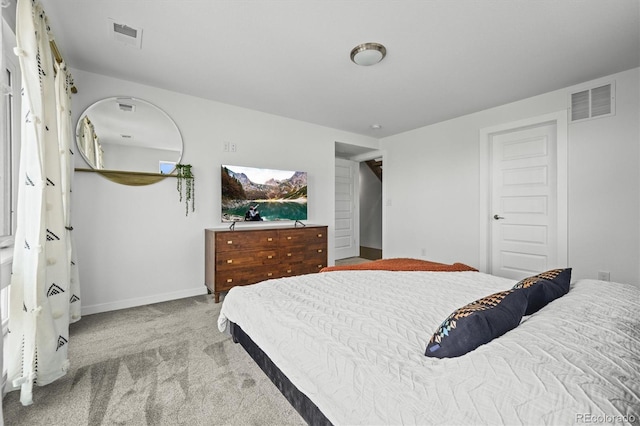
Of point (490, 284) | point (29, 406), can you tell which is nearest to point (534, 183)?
point (490, 284)

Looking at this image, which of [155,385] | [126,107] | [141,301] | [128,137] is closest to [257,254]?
[141,301]

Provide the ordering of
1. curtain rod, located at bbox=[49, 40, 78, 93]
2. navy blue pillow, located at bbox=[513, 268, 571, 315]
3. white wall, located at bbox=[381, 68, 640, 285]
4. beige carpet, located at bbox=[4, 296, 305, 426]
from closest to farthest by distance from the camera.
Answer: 1. navy blue pillow, located at bbox=[513, 268, 571, 315]
2. beige carpet, located at bbox=[4, 296, 305, 426]
3. curtain rod, located at bbox=[49, 40, 78, 93]
4. white wall, located at bbox=[381, 68, 640, 285]

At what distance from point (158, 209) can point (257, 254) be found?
124 cm

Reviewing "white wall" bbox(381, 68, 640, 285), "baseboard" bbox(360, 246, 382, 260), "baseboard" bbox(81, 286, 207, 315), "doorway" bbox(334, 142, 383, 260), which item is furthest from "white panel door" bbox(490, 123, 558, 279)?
"baseboard" bbox(81, 286, 207, 315)

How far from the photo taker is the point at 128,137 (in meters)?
3.09

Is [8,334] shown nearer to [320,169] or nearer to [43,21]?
[43,21]

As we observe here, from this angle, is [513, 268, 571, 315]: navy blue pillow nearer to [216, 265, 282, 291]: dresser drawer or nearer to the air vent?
[216, 265, 282, 291]: dresser drawer

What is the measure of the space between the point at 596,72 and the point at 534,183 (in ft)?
4.18

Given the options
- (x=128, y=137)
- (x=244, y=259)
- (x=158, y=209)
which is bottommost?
(x=244, y=259)

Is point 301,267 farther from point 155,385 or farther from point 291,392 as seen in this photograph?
point 291,392

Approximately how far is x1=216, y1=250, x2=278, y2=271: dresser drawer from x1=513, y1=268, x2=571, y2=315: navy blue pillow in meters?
2.64

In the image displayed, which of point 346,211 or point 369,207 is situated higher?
point 369,207

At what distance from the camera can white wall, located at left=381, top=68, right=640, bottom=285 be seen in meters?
2.85

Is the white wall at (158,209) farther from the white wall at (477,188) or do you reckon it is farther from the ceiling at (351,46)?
the white wall at (477,188)
